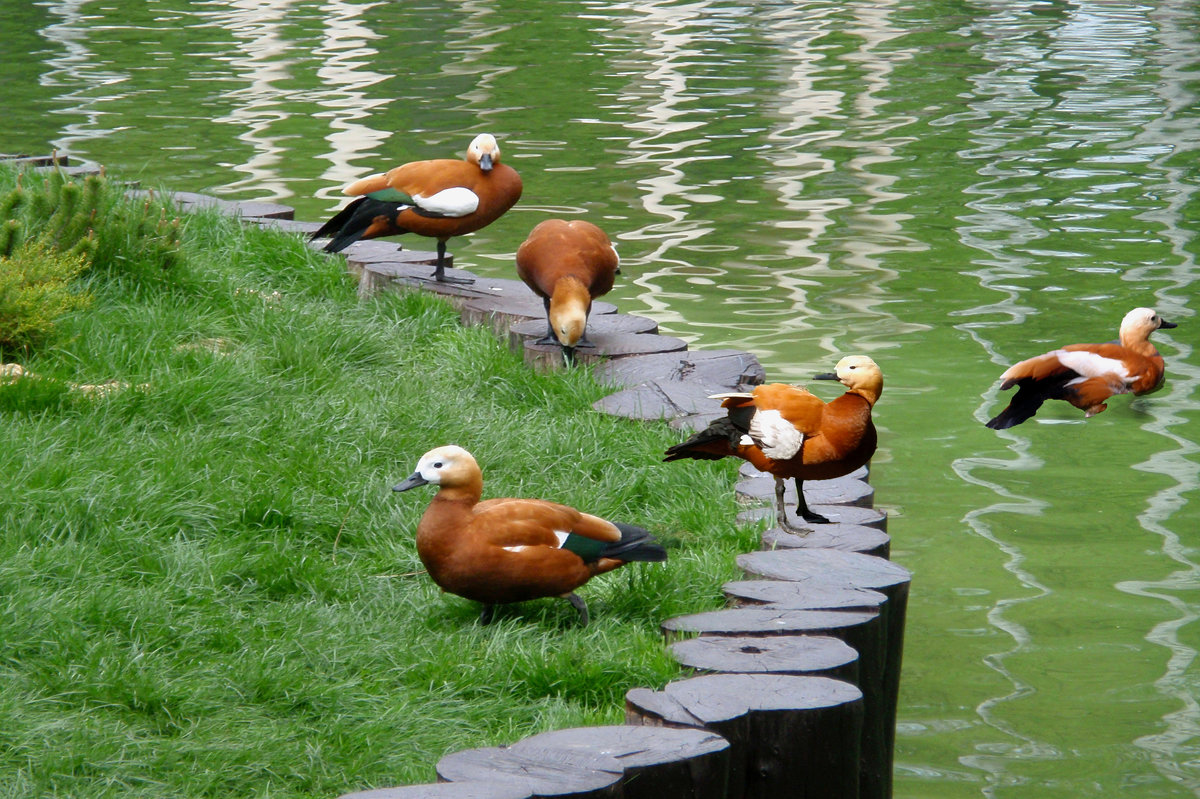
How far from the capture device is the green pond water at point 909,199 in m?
4.61

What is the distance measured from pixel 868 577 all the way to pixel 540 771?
1.27 meters

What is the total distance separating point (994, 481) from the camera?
5961 millimetres

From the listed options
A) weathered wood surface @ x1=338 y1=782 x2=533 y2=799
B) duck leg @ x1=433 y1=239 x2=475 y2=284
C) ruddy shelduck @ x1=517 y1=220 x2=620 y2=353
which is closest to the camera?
weathered wood surface @ x1=338 y1=782 x2=533 y2=799

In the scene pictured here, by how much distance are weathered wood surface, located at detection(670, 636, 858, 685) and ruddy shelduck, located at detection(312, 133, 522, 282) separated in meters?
3.39

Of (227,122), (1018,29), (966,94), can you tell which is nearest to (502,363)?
(227,122)

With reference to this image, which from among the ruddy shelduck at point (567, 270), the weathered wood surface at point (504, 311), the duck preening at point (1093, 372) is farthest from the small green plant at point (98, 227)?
the duck preening at point (1093, 372)

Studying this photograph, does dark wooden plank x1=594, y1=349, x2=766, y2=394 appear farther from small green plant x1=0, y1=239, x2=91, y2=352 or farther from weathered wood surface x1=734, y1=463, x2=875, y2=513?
small green plant x1=0, y1=239, x2=91, y2=352

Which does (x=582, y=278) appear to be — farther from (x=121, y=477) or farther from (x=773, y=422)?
(x=773, y=422)

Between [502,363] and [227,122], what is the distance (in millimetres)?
9171

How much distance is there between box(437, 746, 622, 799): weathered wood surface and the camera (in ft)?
9.39

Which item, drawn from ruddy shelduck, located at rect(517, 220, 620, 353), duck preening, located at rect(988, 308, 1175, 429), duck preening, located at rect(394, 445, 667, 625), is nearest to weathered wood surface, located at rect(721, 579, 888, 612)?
duck preening, located at rect(394, 445, 667, 625)

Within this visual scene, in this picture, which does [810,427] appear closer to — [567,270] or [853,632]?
[853,632]

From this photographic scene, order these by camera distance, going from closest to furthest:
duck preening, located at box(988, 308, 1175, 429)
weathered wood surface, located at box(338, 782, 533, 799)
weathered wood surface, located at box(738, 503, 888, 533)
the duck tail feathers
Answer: weathered wood surface, located at box(338, 782, 533, 799) → duck preening, located at box(988, 308, 1175, 429) → the duck tail feathers → weathered wood surface, located at box(738, 503, 888, 533)

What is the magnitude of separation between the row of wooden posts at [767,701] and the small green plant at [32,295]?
8.94 feet
